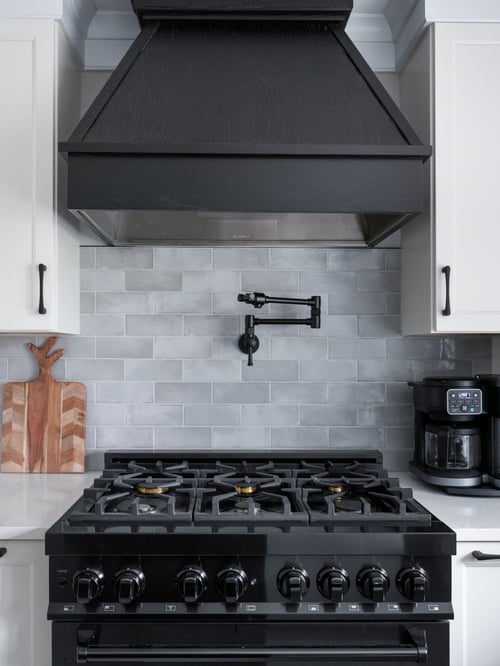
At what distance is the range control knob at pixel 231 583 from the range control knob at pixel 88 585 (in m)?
0.28

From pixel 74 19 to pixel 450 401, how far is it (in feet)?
5.72

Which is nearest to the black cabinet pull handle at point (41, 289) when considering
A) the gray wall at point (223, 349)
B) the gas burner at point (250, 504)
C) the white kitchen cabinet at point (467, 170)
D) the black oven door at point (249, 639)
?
the gray wall at point (223, 349)

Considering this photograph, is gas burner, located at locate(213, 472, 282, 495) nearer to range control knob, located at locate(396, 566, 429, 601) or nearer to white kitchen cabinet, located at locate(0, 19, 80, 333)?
range control knob, located at locate(396, 566, 429, 601)

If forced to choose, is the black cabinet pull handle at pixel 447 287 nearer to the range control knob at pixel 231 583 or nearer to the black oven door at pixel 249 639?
the black oven door at pixel 249 639

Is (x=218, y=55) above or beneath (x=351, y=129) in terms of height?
above

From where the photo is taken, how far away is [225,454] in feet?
6.49

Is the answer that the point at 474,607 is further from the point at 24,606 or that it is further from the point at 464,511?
the point at 24,606

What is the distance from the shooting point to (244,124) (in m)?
1.55

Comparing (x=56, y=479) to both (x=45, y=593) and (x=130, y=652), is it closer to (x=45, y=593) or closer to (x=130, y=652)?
(x=45, y=593)

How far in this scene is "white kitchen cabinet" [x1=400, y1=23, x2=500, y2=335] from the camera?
170cm

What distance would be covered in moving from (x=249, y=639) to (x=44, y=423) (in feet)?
3.62

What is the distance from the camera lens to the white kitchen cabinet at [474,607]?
1.41m

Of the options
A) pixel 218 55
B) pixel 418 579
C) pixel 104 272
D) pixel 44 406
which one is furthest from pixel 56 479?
pixel 218 55

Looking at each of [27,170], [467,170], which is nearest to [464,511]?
[467,170]
